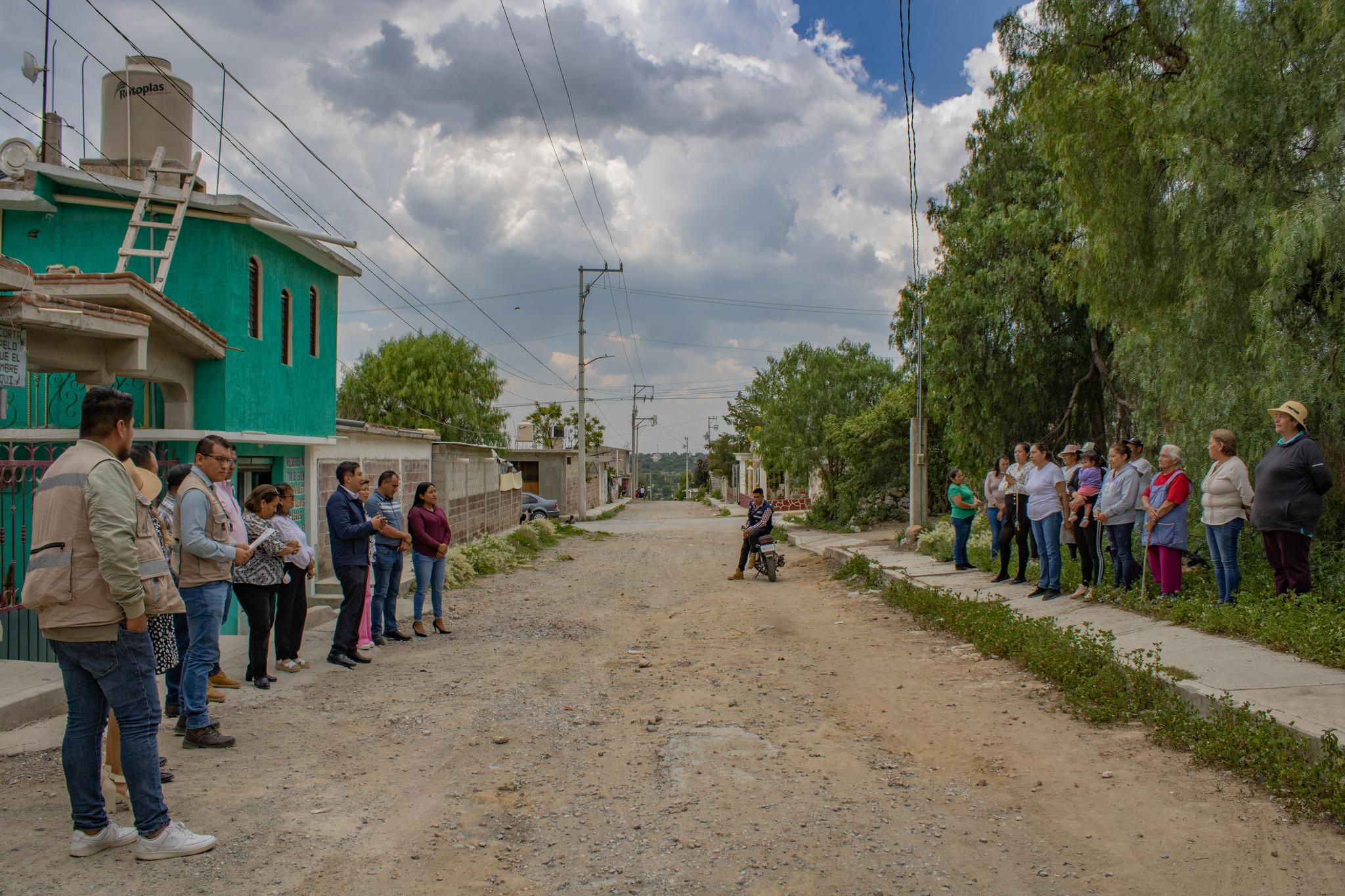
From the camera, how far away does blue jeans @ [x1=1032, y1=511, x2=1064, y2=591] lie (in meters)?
9.50

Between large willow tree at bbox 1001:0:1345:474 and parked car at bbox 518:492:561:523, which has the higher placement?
large willow tree at bbox 1001:0:1345:474

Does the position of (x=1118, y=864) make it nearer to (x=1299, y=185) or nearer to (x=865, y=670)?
(x=865, y=670)

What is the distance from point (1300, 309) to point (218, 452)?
9754 millimetres

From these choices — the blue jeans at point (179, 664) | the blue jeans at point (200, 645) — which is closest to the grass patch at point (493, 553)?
the blue jeans at point (179, 664)

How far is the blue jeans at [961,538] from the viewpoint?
1281 cm

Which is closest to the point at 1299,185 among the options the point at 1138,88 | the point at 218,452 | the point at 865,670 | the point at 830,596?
the point at 1138,88

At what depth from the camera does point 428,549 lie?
9414 mm

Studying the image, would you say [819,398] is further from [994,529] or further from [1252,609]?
[1252,609]

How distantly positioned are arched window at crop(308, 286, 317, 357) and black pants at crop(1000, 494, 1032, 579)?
9.85 m

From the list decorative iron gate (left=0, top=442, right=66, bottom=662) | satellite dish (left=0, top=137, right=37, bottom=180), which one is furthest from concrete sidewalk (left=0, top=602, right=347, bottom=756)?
satellite dish (left=0, top=137, right=37, bottom=180)

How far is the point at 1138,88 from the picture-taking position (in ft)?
32.3

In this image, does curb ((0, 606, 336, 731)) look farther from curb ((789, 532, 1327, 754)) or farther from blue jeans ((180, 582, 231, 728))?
curb ((789, 532, 1327, 754))

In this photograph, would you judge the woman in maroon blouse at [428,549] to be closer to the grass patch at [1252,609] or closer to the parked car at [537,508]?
the grass patch at [1252,609]

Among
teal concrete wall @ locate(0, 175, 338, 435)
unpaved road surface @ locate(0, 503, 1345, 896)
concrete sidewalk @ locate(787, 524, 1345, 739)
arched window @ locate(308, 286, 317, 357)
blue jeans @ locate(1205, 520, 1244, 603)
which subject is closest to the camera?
unpaved road surface @ locate(0, 503, 1345, 896)
